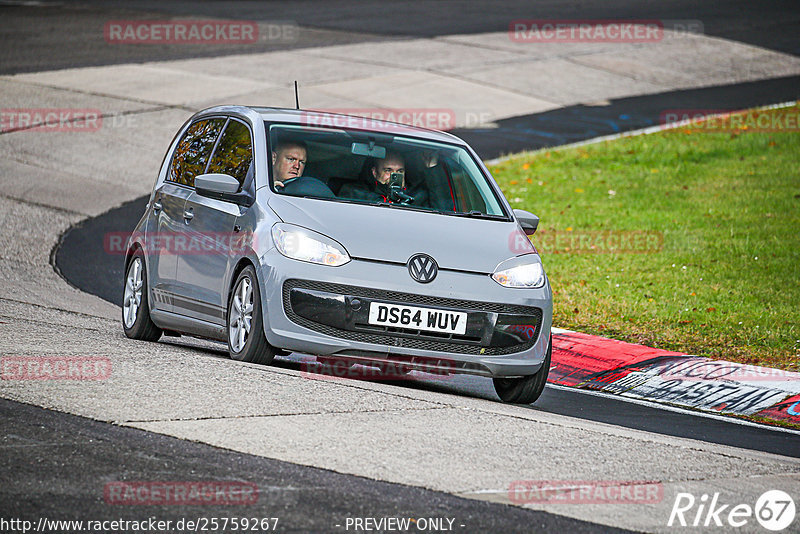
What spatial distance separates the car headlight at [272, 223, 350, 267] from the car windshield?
A: 1.89 feet

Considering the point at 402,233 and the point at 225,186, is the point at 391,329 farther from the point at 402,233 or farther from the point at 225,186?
the point at 225,186

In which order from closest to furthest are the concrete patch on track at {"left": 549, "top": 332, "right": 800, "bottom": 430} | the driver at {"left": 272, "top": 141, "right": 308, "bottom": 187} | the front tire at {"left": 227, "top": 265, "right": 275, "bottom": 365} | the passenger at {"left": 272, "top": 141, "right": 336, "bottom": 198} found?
1. the front tire at {"left": 227, "top": 265, "right": 275, "bottom": 365}
2. the passenger at {"left": 272, "top": 141, "right": 336, "bottom": 198}
3. the driver at {"left": 272, "top": 141, "right": 308, "bottom": 187}
4. the concrete patch on track at {"left": 549, "top": 332, "right": 800, "bottom": 430}

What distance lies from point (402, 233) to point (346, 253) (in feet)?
1.33

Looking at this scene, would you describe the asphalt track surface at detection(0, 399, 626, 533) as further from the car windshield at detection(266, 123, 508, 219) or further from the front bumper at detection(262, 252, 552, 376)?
the car windshield at detection(266, 123, 508, 219)

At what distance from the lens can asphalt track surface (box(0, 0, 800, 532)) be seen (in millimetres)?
4914

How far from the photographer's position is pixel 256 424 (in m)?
6.02

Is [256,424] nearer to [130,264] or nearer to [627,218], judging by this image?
[130,264]

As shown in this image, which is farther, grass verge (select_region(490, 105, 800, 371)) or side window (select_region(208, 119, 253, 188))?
grass verge (select_region(490, 105, 800, 371))

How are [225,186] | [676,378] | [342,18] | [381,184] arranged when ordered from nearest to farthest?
[225,186] < [381,184] < [676,378] < [342,18]

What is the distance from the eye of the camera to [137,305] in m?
9.38

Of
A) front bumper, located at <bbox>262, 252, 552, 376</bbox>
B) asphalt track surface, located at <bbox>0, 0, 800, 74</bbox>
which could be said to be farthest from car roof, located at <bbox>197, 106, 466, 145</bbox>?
asphalt track surface, located at <bbox>0, 0, 800, 74</bbox>

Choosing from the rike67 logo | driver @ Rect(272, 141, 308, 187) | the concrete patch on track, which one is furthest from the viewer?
the concrete patch on track

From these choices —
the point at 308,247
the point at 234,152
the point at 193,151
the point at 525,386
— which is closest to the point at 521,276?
the point at 525,386

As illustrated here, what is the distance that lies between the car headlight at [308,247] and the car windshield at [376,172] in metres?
0.58
